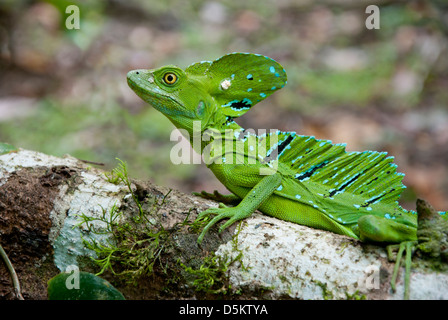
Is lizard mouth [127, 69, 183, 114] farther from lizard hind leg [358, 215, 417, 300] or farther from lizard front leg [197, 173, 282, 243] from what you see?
lizard hind leg [358, 215, 417, 300]

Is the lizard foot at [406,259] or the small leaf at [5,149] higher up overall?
the small leaf at [5,149]

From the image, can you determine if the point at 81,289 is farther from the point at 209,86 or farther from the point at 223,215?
the point at 209,86

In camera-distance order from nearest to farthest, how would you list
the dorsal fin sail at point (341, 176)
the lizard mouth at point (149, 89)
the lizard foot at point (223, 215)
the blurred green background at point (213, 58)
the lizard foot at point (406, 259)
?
the lizard foot at point (406, 259)
the lizard foot at point (223, 215)
the dorsal fin sail at point (341, 176)
the lizard mouth at point (149, 89)
the blurred green background at point (213, 58)

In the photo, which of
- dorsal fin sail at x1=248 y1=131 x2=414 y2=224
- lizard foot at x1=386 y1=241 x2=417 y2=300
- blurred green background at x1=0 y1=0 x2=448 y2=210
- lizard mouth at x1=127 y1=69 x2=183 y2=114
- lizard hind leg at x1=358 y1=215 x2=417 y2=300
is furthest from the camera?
blurred green background at x1=0 y1=0 x2=448 y2=210

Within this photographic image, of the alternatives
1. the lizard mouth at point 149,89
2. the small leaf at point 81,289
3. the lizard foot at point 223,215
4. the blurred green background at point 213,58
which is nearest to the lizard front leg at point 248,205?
the lizard foot at point 223,215

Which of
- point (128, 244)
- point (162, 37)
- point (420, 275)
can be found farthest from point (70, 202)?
point (162, 37)

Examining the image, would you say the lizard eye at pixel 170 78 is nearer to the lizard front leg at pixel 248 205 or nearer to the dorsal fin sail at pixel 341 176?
the dorsal fin sail at pixel 341 176

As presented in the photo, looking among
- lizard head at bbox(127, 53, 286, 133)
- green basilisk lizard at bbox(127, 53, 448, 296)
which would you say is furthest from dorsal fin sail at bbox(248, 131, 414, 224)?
lizard head at bbox(127, 53, 286, 133)
